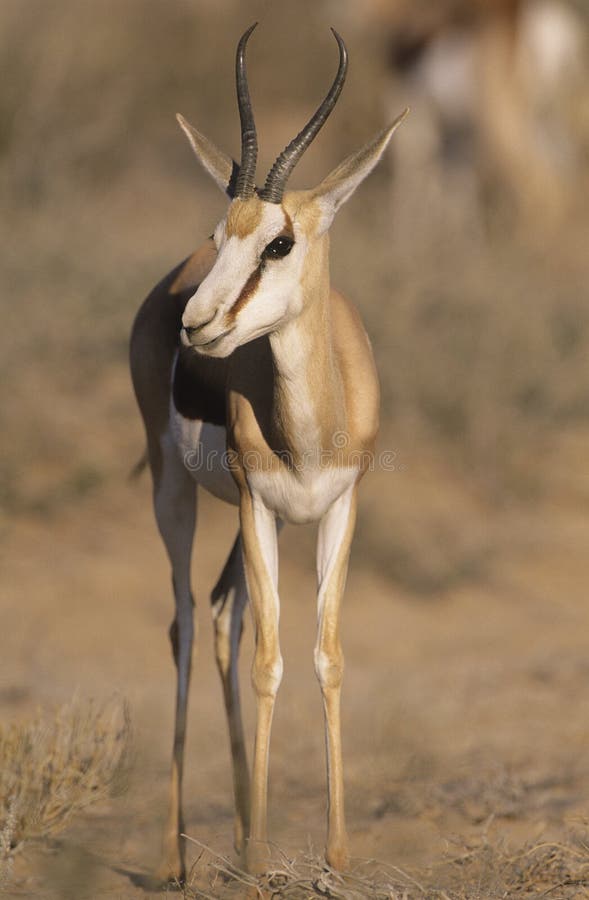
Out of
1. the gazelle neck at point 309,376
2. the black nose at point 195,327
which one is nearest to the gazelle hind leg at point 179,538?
the gazelle neck at point 309,376

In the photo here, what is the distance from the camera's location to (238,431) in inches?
195

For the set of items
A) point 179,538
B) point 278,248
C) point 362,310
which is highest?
point 362,310

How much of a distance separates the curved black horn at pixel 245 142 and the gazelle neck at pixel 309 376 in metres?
0.30

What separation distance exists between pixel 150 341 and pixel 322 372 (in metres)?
1.40

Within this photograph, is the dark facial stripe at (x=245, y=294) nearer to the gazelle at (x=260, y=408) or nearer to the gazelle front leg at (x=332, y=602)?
the gazelle at (x=260, y=408)

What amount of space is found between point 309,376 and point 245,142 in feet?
2.65

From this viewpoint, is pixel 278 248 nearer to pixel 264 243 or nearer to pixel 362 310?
pixel 264 243

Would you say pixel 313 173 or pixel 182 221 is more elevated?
pixel 313 173

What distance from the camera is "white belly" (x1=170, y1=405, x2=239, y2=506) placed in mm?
5332

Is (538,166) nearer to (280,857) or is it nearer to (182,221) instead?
(182,221)

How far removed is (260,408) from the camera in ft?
16.2

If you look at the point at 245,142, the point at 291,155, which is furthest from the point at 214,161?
the point at 291,155

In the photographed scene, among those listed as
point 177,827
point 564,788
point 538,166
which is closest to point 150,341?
point 177,827

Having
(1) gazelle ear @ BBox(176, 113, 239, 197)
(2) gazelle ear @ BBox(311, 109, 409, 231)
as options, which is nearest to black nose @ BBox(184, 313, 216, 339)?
(2) gazelle ear @ BBox(311, 109, 409, 231)
